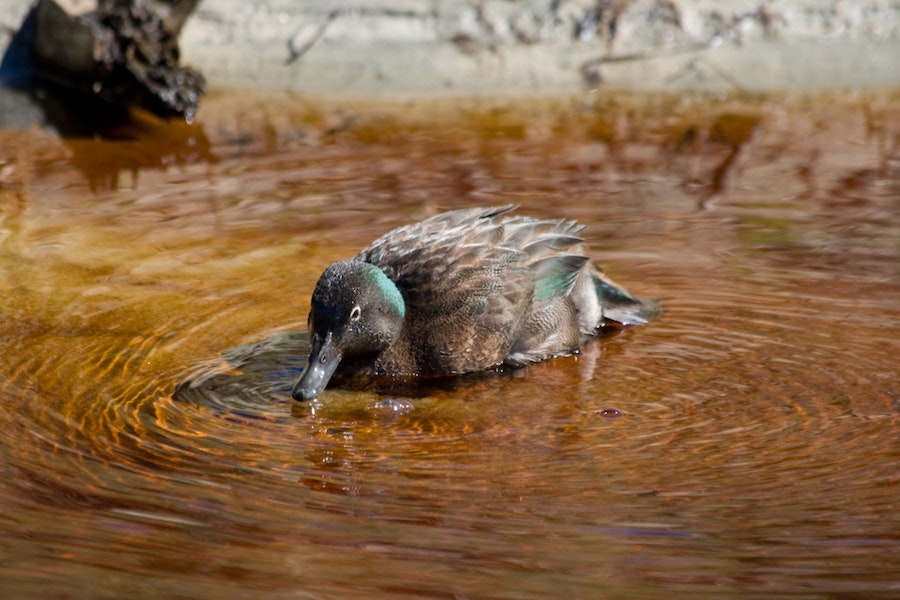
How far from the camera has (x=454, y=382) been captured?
580cm

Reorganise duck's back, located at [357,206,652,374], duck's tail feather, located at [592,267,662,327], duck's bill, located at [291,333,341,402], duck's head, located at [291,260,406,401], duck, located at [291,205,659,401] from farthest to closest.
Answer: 1. duck's tail feather, located at [592,267,662,327]
2. duck's back, located at [357,206,652,374]
3. duck, located at [291,205,659,401]
4. duck's head, located at [291,260,406,401]
5. duck's bill, located at [291,333,341,402]

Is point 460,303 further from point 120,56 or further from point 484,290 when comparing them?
point 120,56

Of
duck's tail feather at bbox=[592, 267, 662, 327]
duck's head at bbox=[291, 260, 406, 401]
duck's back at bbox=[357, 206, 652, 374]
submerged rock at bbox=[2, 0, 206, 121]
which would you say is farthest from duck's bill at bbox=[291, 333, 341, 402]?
submerged rock at bbox=[2, 0, 206, 121]

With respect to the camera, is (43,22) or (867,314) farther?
(43,22)

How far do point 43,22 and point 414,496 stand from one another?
7.17 meters

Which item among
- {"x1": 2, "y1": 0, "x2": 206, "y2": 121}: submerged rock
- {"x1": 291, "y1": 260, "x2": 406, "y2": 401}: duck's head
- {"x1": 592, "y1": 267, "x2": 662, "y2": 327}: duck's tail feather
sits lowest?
{"x1": 592, "y1": 267, "x2": 662, "y2": 327}: duck's tail feather

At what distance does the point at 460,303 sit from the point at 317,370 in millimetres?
854

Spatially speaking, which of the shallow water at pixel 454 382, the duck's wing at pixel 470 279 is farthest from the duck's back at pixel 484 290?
the shallow water at pixel 454 382

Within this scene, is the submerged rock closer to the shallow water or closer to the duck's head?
the shallow water

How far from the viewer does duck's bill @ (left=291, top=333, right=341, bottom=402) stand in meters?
5.22

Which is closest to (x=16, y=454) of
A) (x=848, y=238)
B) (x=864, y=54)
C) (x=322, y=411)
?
(x=322, y=411)

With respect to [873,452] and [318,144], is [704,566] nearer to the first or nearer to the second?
[873,452]

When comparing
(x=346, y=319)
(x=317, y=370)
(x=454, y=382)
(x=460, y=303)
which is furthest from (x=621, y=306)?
(x=317, y=370)

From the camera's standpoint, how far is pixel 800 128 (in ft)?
30.8
